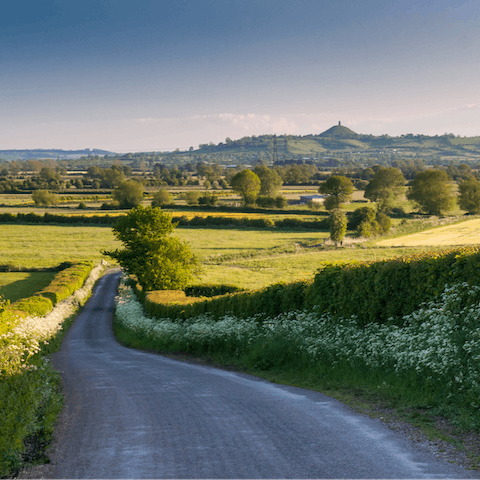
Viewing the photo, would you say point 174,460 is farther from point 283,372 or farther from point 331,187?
point 331,187

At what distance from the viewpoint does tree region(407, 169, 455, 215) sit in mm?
101188

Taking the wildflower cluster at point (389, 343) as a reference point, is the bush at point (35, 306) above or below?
below

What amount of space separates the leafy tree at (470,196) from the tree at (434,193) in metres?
2.66

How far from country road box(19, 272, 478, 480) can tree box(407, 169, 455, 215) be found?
101320 mm

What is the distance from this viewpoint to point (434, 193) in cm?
10106

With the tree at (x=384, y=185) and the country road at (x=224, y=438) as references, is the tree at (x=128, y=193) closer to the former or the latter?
the tree at (x=384, y=185)

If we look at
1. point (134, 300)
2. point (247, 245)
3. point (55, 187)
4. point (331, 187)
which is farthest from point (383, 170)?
point (55, 187)

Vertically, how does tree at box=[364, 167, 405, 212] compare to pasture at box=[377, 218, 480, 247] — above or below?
above

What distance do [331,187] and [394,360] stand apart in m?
104

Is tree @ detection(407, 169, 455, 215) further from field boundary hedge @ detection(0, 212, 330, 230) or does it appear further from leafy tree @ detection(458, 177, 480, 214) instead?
field boundary hedge @ detection(0, 212, 330, 230)

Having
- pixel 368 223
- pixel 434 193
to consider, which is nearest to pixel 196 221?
pixel 368 223

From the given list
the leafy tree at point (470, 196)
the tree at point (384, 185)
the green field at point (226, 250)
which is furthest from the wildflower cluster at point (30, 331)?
the leafy tree at point (470, 196)

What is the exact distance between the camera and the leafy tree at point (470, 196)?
100938 millimetres

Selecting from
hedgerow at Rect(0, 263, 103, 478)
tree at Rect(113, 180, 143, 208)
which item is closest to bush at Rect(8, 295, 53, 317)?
hedgerow at Rect(0, 263, 103, 478)
